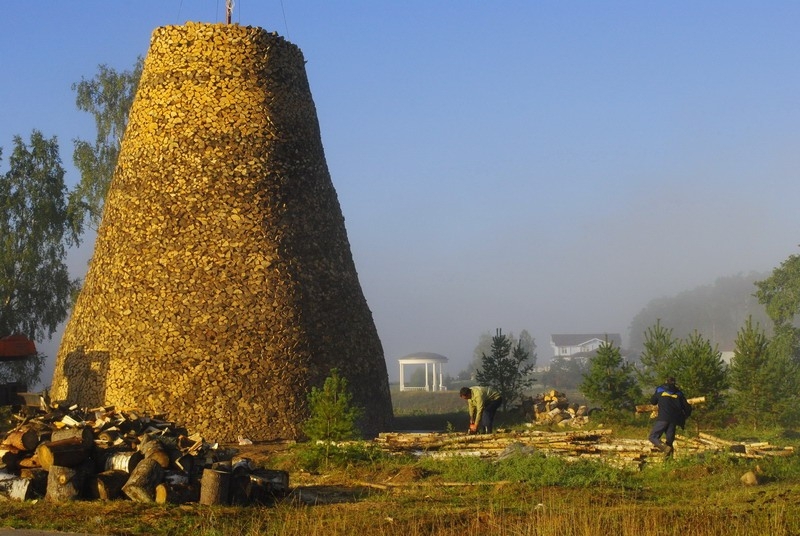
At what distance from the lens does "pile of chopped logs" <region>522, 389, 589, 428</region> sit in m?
22.7

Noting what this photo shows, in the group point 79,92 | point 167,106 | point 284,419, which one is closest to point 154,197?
point 167,106

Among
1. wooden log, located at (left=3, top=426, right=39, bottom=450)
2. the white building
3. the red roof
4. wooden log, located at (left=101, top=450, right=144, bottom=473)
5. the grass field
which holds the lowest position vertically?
the grass field

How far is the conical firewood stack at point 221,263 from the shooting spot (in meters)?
18.7

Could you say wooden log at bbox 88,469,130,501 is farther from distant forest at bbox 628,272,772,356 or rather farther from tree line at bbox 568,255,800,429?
distant forest at bbox 628,272,772,356

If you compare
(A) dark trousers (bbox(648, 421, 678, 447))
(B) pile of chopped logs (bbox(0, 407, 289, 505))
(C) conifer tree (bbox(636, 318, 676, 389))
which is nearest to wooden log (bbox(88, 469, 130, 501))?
(B) pile of chopped logs (bbox(0, 407, 289, 505))

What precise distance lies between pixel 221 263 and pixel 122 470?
788cm

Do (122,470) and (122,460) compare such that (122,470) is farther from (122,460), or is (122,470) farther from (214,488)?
(214,488)

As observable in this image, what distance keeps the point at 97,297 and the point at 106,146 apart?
48.2 feet

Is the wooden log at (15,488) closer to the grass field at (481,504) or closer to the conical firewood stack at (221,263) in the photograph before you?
the grass field at (481,504)

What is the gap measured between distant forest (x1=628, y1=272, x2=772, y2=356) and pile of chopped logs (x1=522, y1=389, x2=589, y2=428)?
10908cm

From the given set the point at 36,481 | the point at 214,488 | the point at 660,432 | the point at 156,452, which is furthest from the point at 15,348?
the point at 660,432

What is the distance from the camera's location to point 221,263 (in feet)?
62.5

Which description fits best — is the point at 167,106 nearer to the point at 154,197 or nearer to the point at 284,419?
the point at 154,197

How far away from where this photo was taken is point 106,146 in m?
33.4
